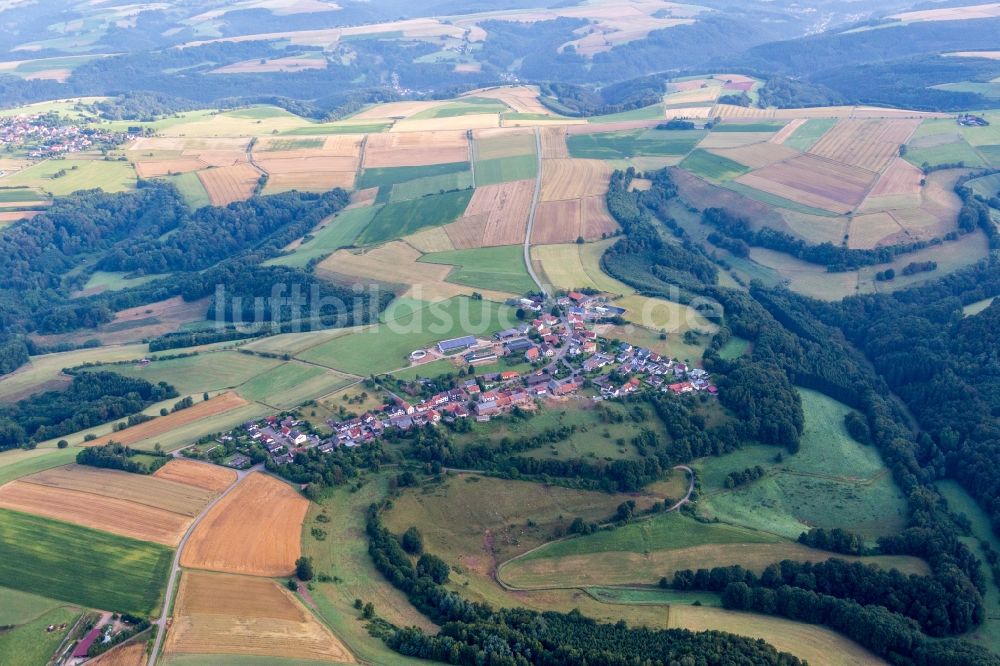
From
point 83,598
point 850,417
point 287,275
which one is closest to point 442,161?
point 287,275

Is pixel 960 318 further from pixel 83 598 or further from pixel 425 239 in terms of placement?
pixel 83 598

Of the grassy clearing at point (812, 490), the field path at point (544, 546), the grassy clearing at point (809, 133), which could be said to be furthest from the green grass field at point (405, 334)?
the grassy clearing at point (809, 133)

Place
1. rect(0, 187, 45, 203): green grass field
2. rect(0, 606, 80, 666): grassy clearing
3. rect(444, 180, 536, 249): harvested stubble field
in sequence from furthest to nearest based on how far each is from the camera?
rect(0, 187, 45, 203): green grass field < rect(444, 180, 536, 249): harvested stubble field < rect(0, 606, 80, 666): grassy clearing

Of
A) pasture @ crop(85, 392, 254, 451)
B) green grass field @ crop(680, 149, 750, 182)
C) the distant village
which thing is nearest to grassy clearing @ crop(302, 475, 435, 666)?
the distant village

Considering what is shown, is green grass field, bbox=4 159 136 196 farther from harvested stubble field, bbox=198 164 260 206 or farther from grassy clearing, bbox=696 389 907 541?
grassy clearing, bbox=696 389 907 541

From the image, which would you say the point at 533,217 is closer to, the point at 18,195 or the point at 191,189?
the point at 191,189

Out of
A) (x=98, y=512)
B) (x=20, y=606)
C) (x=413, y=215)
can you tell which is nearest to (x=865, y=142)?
(x=413, y=215)
